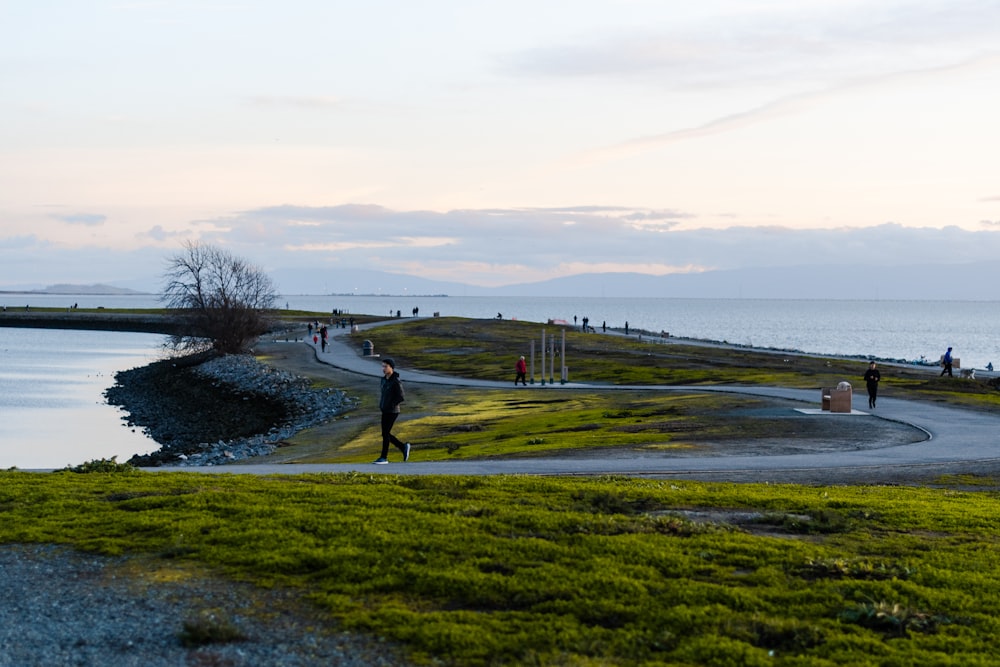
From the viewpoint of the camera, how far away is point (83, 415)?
57.0 m

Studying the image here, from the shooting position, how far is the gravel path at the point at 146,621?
7.96 metres

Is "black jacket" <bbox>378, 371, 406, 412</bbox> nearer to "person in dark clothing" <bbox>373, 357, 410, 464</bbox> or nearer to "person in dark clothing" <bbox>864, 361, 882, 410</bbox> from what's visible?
"person in dark clothing" <bbox>373, 357, 410, 464</bbox>

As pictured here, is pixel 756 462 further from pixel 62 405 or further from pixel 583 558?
pixel 62 405

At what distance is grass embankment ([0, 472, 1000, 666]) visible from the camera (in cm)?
824

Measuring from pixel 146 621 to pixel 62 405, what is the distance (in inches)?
2257

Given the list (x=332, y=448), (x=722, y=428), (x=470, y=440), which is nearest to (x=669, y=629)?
(x=722, y=428)

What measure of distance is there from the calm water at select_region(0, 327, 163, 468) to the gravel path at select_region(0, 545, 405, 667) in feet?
103

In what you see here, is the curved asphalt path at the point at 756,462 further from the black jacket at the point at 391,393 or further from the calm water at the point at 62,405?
the calm water at the point at 62,405

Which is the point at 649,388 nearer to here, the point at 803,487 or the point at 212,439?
the point at 212,439

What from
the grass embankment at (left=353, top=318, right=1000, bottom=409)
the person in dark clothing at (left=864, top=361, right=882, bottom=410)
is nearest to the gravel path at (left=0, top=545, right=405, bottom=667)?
the person in dark clothing at (left=864, top=361, right=882, bottom=410)

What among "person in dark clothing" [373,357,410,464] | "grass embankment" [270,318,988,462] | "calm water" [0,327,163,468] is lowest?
"calm water" [0,327,163,468]

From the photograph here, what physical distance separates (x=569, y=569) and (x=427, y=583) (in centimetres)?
141

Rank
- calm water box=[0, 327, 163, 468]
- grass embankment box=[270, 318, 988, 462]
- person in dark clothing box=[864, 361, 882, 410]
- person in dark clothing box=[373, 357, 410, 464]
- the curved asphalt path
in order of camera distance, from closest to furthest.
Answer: the curved asphalt path
person in dark clothing box=[373, 357, 410, 464]
grass embankment box=[270, 318, 988, 462]
person in dark clothing box=[864, 361, 882, 410]
calm water box=[0, 327, 163, 468]

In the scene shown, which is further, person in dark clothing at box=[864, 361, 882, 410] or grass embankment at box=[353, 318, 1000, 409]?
grass embankment at box=[353, 318, 1000, 409]
